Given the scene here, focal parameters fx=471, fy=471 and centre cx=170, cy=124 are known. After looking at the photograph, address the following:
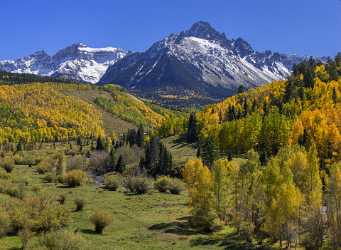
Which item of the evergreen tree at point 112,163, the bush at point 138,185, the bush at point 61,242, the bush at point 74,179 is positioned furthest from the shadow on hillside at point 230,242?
the evergreen tree at point 112,163

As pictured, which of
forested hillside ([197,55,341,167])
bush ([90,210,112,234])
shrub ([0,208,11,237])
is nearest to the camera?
shrub ([0,208,11,237])

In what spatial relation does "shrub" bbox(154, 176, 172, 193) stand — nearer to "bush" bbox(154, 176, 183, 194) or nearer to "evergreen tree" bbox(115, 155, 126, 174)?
"bush" bbox(154, 176, 183, 194)

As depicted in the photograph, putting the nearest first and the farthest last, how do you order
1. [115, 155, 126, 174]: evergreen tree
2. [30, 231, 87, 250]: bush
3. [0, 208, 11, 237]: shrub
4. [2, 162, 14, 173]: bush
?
1. [30, 231, 87, 250]: bush
2. [0, 208, 11, 237]: shrub
3. [2, 162, 14, 173]: bush
4. [115, 155, 126, 174]: evergreen tree

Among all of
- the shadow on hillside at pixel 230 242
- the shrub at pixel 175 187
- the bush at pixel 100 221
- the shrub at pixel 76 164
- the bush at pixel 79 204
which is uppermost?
the shrub at pixel 76 164

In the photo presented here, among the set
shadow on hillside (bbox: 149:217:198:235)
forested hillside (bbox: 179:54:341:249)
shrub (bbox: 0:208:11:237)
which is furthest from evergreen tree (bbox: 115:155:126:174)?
shrub (bbox: 0:208:11:237)

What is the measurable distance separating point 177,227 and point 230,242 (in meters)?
13.6

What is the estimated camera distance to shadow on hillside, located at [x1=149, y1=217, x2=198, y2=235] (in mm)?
85238

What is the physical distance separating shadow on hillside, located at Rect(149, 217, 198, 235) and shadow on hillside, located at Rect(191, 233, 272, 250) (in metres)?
5.34

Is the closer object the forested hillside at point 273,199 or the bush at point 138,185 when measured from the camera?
the forested hillside at point 273,199

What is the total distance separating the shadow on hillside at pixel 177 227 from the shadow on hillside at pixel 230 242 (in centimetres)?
534

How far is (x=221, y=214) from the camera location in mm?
89625

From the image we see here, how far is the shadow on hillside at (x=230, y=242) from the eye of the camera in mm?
74750

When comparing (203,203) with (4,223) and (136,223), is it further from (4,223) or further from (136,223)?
(4,223)

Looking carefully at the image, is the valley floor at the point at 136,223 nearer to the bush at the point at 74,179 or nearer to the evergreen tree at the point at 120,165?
the bush at the point at 74,179
